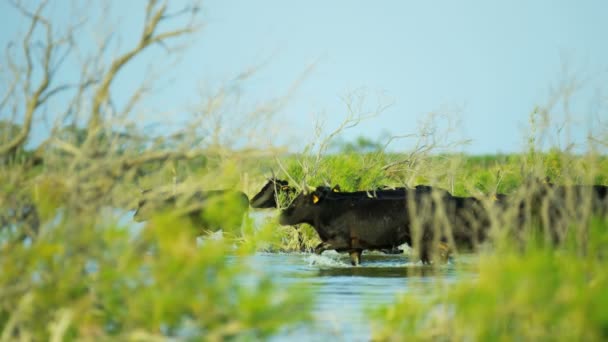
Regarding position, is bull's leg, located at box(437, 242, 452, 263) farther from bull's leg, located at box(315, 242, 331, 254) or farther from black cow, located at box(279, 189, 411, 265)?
bull's leg, located at box(315, 242, 331, 254)

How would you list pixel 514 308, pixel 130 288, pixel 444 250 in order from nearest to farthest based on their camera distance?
1. pixel 514 308
2. pixel 130 288
3. pixel 444 250

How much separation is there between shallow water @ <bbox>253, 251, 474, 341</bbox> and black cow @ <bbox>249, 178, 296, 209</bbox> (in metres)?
1.19

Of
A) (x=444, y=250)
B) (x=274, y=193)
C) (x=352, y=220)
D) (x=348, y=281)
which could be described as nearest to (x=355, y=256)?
(x=352, y=220)

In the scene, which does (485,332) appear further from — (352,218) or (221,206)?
(352,218)

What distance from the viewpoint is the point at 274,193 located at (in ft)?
69.2

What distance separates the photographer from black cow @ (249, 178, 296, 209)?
19.9 m

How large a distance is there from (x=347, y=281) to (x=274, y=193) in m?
6.95

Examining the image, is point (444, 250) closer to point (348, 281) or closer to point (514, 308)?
point (348, 281)

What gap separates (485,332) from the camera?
623 cm

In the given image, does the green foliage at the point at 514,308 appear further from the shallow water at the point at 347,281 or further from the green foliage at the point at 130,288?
the green foliage at the point at 130,288

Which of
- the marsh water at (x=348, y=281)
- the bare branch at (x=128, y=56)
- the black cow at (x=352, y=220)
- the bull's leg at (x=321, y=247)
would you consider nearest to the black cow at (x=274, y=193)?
the marsh water at (x=348, y=281)

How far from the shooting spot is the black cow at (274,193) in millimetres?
19908

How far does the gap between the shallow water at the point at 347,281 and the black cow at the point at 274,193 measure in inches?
46.9

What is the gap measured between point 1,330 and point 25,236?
796mm
